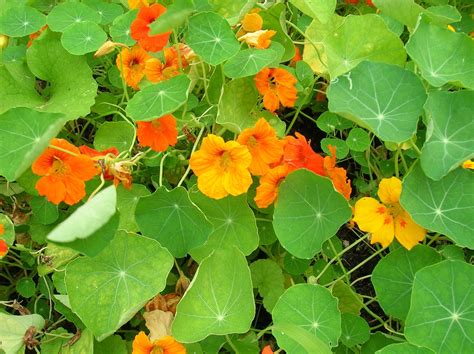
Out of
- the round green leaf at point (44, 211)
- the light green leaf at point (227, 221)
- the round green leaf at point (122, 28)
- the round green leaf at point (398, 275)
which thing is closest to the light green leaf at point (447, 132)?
the round green leaf at point (398, 275)

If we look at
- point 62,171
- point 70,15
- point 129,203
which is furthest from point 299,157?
point 70,15

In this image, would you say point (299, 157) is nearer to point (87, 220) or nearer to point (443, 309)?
point (443, 309)

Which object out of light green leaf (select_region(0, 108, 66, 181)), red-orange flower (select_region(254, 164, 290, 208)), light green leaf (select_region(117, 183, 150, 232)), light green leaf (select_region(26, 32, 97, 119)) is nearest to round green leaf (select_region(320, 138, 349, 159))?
red-orange flower (select_region(254, 164, 290, 208))

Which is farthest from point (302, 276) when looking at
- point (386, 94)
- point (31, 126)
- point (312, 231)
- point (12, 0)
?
point (12, 0)

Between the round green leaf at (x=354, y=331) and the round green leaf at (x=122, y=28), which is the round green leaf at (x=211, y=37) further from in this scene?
the round green leaf at (x=354, y=331)

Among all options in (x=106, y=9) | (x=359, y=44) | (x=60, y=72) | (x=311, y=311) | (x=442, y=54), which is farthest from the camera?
(x=106, y=9)

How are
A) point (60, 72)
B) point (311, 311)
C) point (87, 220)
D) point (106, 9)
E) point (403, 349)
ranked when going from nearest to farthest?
point (87, 220), point (403, 349), point (311, 311), point (60, 72), point (106, 9)

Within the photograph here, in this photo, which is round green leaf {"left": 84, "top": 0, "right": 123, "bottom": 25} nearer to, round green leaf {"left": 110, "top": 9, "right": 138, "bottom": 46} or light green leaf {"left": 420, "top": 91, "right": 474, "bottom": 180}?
round green leaf {"left": 110, "top": 9, "right": 138, "bottom": 46}
